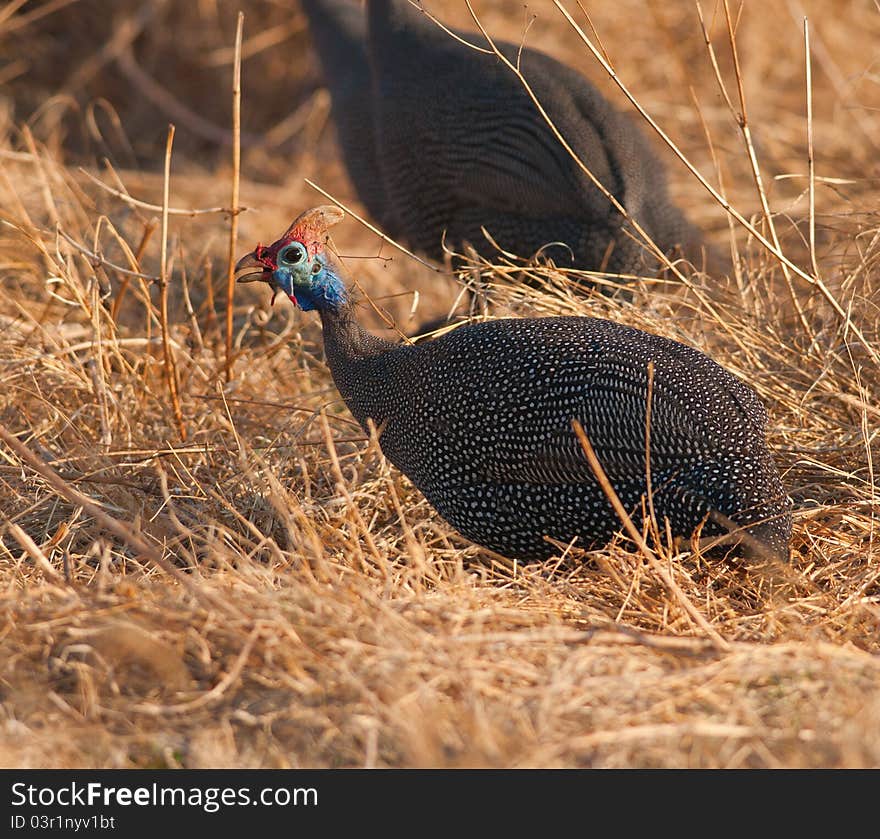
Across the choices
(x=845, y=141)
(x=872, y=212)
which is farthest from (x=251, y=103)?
(x=872, y=212)

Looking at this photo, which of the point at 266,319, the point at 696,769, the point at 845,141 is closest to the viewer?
the point at 696,769

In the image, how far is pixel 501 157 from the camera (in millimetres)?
3701

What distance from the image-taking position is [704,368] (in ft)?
8.44

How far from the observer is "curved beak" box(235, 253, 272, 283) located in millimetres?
2669

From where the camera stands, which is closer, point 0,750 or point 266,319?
point 0,750

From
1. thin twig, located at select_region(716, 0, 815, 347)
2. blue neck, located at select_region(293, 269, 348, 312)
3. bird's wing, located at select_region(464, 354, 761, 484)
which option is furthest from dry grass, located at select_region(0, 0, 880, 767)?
blue neck, located at select_region(293, 269, 348, 312)

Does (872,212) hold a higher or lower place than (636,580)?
higher

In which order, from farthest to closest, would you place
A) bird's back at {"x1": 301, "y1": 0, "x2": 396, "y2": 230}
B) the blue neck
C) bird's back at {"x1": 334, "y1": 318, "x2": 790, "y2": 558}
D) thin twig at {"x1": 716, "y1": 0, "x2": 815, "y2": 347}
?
bird's back at {"x1": 301, "y1": 0, "x2": 396, "y2": 230}
the blue neck
thin twig at {"x1": 716, "y1": 0, "x2": 815, "y2": 347}
bird's back at {"x1": 334, "y1": 318, "x2": 790, "y2": 558}

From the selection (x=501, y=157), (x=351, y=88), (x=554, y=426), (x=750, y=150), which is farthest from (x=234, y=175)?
(x=351, y=88)

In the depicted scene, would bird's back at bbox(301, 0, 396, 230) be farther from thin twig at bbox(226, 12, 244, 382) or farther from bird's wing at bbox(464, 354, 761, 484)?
bird's wing at bbox(464, 354, 761, 484)

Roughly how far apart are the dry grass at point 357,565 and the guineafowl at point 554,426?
111mm

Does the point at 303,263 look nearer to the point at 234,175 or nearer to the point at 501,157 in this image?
the point at 234,175
